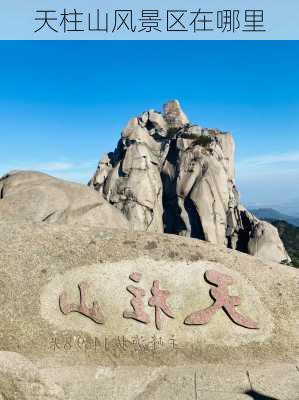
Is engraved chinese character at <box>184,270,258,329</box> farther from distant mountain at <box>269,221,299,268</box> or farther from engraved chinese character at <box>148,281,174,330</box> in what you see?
distant mountain at <box>269,221,299,268</box>

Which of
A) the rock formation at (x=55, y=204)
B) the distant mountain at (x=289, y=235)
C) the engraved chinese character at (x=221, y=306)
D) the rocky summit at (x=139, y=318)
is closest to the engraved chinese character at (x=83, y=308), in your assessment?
the rocky summit at (x=139, y=318)

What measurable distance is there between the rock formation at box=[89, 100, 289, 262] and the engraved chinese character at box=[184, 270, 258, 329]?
36054 mm

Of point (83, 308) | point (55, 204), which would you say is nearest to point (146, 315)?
point (83, 308)

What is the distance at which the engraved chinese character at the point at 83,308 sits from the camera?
11.8 metres

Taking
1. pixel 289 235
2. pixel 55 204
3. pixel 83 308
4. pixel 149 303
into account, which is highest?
pixel 55 204

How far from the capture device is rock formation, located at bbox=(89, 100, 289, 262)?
50219 mm

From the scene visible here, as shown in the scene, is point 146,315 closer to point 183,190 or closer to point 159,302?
point 159,302

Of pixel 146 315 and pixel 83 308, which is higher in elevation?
pixel 83 308

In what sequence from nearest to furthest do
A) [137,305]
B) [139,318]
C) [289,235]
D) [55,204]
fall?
[139,318]
[137,305]
[55,204]
[289,235]

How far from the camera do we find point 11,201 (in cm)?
1922

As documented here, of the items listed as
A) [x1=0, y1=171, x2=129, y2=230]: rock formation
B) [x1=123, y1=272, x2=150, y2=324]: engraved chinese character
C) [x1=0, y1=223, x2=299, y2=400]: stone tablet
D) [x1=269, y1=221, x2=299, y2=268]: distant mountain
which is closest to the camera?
[x1=0, y1=223, x2=299, y2=400]: stone tablet

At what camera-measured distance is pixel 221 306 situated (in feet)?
39.3

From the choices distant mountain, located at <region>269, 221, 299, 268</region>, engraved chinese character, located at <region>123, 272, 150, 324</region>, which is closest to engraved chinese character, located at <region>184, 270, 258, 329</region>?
engraved chinese character, located at <region>123, 272, 150, 324</region>

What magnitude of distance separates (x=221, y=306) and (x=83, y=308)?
4.29m
